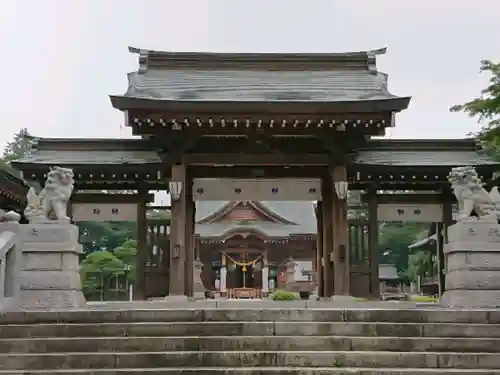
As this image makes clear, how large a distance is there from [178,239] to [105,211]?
10.7 ft

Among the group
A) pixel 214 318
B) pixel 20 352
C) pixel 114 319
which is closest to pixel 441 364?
pixel 214 318

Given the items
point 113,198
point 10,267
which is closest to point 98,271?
point 113,198

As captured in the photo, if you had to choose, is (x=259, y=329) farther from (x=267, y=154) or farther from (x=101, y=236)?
(x=101, y=236)

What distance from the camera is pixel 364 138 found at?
586 inches

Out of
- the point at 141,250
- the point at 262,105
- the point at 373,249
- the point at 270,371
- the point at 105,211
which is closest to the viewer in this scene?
the point at 270,371

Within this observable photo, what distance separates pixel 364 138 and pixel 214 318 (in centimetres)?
850

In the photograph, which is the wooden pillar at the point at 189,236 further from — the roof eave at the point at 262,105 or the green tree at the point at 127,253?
the green tree at the point at 127,253

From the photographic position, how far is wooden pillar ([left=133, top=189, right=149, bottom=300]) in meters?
15.8

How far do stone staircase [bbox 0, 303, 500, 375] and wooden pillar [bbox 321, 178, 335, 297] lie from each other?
7.74 metres

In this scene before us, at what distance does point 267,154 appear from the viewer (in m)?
14.8

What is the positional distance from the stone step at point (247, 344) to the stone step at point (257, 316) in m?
0.49

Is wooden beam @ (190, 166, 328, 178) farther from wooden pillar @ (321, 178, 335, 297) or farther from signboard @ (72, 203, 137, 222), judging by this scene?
signboard @ (72, 203, 137, 222)

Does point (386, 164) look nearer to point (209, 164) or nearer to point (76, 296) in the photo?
point (209, 164)

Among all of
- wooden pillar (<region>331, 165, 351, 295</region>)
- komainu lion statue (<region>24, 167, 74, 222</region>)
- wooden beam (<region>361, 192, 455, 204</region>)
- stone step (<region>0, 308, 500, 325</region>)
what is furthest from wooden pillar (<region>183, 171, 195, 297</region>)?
stone step (<region>0, 308, 500, 325</region>)
